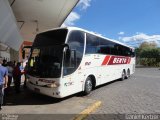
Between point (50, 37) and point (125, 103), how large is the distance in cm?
426

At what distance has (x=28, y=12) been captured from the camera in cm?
1666

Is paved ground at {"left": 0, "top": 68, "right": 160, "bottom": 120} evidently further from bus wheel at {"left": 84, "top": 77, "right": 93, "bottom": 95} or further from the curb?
bus wheel at {"left": 84, "top": 77, "right": 93, "bottom": 95}

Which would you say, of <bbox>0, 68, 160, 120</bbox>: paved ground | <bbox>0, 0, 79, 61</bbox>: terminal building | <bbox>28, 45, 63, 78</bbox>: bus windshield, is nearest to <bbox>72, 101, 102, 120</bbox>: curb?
<bbox>0, 68, 160, 120</bbox>: paved ground

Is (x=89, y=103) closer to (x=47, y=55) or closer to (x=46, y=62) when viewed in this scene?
(x=46, y=62)

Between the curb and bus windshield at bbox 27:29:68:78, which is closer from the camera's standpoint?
the curb

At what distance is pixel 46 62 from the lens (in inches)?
333

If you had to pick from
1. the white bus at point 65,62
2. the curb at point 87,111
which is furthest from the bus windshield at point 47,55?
the curb at point 87,111

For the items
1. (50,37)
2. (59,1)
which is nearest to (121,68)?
(59,1)

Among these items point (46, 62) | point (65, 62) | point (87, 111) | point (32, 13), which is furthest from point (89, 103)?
point (32, 13)

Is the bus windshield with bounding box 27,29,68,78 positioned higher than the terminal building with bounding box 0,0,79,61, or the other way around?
the terminal building with bounding box 0,0,79,61

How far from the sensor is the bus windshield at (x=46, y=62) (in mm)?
8078

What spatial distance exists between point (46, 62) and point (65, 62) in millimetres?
857

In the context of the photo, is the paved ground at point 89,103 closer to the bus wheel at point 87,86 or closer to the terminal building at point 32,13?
the bus wheel at point 87,86

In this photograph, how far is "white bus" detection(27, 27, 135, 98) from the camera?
318 inches
